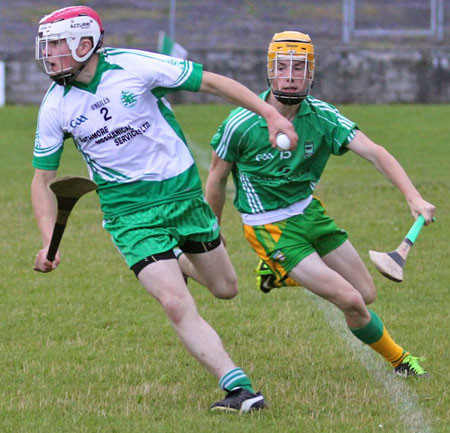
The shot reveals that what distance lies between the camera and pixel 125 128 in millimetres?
5086

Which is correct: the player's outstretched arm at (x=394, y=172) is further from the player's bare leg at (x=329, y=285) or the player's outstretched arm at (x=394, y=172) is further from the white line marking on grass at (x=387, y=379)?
the white line marking on grass at (x=387, y=379)

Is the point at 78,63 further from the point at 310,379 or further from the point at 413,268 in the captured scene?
the point at 413,268

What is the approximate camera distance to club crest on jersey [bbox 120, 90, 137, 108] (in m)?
5.09

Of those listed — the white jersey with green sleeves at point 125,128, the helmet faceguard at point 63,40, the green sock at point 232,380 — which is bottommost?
the green sock at point 232,380

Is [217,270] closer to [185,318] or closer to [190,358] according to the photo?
[185,318]

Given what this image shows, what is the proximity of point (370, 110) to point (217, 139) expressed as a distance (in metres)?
16.7

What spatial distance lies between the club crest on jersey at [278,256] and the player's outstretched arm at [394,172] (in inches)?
27.5

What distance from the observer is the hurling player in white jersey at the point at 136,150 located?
491 centimetres

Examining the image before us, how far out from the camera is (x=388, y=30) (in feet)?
80.1

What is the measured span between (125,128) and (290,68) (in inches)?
38.6

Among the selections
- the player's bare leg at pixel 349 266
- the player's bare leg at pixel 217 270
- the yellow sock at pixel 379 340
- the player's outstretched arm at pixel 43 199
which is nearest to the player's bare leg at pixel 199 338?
the player's bare leg at pixel 217 270

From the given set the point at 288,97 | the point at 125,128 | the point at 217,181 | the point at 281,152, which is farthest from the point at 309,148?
the point at 125,128

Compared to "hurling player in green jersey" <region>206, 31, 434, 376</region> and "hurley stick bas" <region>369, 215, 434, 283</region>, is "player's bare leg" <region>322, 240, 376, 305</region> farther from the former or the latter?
"hurley stick bas" <region>369, 215, 434, 283</region>

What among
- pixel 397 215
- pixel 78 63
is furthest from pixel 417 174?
pixel 78 63
